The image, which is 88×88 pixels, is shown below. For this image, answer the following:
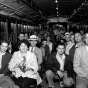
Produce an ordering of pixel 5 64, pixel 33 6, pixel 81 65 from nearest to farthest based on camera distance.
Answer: pixel 81 65 < pixel 5 64 < pixel 33 6

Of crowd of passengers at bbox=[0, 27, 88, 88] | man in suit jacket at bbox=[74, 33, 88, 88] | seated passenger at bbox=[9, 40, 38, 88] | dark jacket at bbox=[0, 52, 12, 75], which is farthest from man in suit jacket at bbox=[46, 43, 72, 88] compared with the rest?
dark jacket at bbox=[0, 52, 12, 75]

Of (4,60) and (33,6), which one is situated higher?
(33,6)

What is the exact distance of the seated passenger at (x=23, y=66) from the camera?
12.1 feet

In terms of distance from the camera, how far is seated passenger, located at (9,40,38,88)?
12.1 ft

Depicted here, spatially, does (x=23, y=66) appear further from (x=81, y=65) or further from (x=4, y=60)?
(x=81, y=65)

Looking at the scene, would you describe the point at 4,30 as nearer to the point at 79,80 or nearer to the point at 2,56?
the point at 2,56

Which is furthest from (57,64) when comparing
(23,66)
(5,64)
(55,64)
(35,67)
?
(5,64)

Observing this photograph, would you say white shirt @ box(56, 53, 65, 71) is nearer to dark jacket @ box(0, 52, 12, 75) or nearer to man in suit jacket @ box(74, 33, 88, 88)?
man in suit jacket @ box(74, 33, 88, 88)

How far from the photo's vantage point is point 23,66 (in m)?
3.73

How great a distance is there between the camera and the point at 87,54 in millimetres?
3301

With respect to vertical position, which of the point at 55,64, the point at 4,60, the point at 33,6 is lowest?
the point at 55,64

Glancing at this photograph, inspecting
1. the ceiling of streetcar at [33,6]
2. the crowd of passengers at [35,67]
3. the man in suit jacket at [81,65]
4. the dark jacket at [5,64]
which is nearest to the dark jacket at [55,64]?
the crowd of passengers at [35,67]

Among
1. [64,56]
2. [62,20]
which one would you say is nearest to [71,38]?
[64,56]

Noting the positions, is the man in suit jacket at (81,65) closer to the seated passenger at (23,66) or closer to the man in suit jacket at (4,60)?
the seated passenger at (23,66)
